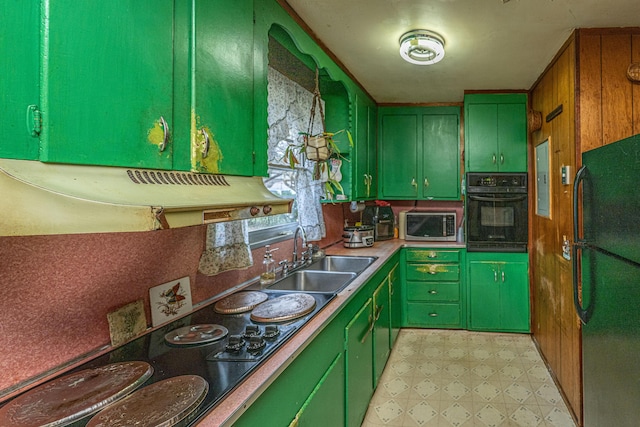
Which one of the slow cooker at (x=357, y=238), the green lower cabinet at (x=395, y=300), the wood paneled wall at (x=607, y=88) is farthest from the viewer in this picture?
the slow cooker at (x=357, y=238)

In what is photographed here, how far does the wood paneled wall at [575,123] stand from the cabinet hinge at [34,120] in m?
2.54

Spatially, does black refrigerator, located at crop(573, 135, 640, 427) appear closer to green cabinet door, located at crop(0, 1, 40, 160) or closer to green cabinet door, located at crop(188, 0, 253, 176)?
green cabinet door, located at crop(188, 0, 253, 176)

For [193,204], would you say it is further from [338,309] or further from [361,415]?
[361,415]

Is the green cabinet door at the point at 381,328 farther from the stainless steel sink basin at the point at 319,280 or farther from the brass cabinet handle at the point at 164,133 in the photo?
the brass cabinet handle at the point at 164,133

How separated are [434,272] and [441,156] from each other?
1238mm

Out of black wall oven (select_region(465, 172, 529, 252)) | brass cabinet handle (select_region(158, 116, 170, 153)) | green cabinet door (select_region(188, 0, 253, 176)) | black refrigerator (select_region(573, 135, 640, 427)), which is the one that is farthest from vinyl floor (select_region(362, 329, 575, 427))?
brass cabinet handle (select_region(158, 116, 170, 153))

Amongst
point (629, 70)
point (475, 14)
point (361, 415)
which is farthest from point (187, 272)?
point (629, 70)

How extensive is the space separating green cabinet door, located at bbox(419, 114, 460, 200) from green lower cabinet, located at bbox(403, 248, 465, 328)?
0.70 m

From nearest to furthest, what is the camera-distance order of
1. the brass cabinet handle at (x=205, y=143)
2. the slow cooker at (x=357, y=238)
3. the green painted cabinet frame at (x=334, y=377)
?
the green painted cabinet frame at (x=334, y=377)
the brass cabinet handle at (x=205, y=143)
the slow cooker at (x=357, y=238)

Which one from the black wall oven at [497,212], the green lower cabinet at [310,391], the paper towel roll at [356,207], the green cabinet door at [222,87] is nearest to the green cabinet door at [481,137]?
the black wall oven at [497,212]

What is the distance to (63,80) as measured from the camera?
2.52ft

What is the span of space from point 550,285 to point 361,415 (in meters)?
1.78

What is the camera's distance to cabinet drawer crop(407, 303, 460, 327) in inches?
145

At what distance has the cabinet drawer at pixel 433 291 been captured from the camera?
3.65m
